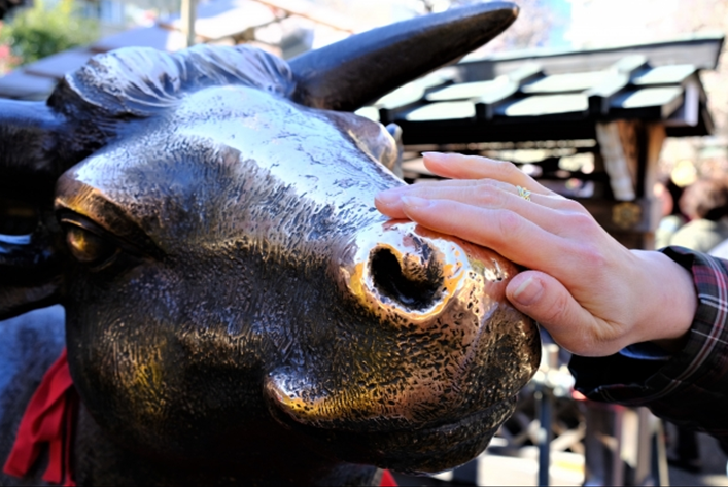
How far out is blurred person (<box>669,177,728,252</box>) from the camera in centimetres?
652

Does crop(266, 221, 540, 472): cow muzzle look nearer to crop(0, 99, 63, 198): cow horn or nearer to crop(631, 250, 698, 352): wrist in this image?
crop(631, 250, 698, 352): wrist

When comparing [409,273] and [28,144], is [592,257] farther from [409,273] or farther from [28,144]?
[28,144]

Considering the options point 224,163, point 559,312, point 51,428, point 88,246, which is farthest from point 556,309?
point 51,428


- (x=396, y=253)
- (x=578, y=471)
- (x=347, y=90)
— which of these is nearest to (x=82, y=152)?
(x=347, y=90)

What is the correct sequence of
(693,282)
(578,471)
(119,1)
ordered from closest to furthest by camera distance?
(693,282) → (578,471) → (119,1)

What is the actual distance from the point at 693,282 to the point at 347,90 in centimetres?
97

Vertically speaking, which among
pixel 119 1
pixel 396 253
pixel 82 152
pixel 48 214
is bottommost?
pixel 119 1

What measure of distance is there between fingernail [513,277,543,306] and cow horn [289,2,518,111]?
3.09 feet

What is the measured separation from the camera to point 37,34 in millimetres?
23656

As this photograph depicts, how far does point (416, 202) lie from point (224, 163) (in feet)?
1.62

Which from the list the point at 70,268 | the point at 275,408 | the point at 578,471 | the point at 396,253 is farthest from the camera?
the point at 578,471

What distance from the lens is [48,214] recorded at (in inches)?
59.8

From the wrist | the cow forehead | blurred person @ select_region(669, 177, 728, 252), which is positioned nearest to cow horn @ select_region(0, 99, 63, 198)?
the cow forehead

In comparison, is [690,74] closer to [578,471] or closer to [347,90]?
[578,471]
